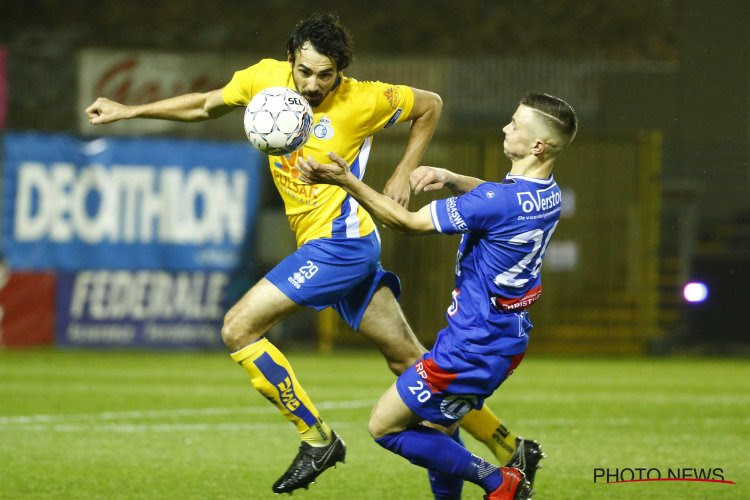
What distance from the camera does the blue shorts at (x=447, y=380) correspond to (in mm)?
5059

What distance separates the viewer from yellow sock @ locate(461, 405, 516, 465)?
235 inches

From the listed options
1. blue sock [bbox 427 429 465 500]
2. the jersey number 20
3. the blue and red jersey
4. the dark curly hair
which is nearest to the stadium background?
the dark curly hair

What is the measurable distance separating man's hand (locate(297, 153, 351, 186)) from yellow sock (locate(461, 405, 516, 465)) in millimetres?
1626

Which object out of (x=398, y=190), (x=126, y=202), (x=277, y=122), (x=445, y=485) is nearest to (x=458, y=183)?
(x=398, y=190)

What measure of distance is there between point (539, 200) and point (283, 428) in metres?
4.08

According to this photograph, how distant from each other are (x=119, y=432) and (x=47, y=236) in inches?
308

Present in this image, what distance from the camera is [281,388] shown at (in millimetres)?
5902

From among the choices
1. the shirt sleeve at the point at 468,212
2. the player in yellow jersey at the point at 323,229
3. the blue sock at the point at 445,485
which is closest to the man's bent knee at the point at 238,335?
the player in yellow jersey at the point at 323,229

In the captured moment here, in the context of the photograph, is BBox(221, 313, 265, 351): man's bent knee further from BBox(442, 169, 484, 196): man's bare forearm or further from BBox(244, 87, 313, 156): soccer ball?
BBox(442, 169, 484, 196): man's bare forearm

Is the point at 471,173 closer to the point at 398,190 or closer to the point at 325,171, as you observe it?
the point at 398,190

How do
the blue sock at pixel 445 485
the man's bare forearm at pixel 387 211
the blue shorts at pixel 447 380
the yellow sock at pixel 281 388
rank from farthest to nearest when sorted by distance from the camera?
the yellow sock at pixel 281 388 → the blue sock at pixel 445 485 → the blue shorts at pixel 447 380 → the man's bare forearm at pixel 387 211

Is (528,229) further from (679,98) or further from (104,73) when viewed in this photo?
(679,98)

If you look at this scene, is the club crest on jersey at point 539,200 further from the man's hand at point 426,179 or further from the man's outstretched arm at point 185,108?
the man's outstretched arm at point 185,108

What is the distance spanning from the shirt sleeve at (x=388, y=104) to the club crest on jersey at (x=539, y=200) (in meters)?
1.43
